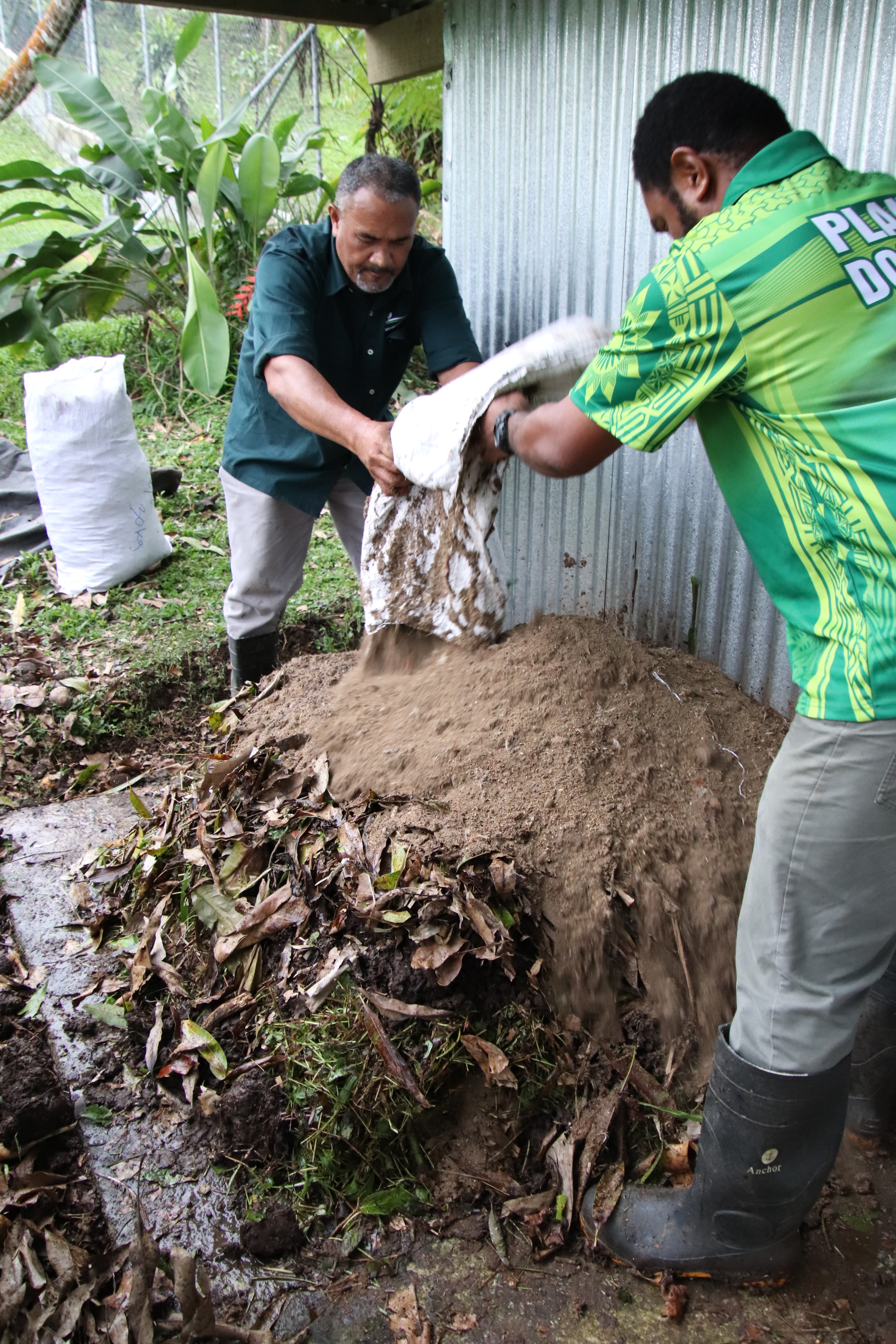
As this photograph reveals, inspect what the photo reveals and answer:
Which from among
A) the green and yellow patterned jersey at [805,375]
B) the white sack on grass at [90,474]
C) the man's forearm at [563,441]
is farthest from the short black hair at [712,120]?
the white sack on grass at [90,474]

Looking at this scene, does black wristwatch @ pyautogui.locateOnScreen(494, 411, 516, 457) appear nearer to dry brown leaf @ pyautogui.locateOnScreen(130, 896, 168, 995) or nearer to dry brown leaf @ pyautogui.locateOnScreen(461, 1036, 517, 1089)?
dry brown leaf @ pyautogui.locateOnScreen(461, 1036, 517, 1089)

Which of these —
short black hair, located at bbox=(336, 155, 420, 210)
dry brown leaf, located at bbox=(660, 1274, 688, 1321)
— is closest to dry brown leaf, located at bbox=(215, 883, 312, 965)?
dry brown leaf, located at bbox=(660, 1274, 688, 1321)

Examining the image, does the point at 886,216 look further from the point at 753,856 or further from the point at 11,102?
the point at 11,102

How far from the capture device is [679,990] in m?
2.44

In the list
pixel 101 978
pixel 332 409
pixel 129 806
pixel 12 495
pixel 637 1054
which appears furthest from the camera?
pixel 12 495

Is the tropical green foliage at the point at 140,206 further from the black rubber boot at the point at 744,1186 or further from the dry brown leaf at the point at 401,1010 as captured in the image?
the black rubber boot at the point at 744,1186

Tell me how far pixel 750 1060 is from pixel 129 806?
8.96ft

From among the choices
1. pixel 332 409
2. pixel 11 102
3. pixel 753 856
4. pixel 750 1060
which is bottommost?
pixel 750 1060

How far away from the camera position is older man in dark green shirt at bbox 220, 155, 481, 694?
3.33 meters

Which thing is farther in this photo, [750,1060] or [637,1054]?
[637,1054]

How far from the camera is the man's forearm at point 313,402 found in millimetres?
3115

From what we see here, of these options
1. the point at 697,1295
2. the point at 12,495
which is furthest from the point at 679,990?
the point at 12,495

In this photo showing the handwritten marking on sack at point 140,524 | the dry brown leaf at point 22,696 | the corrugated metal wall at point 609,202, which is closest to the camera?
the corrugated metal wall at point 609,202

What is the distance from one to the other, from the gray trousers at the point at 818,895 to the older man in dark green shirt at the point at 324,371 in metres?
1.65
